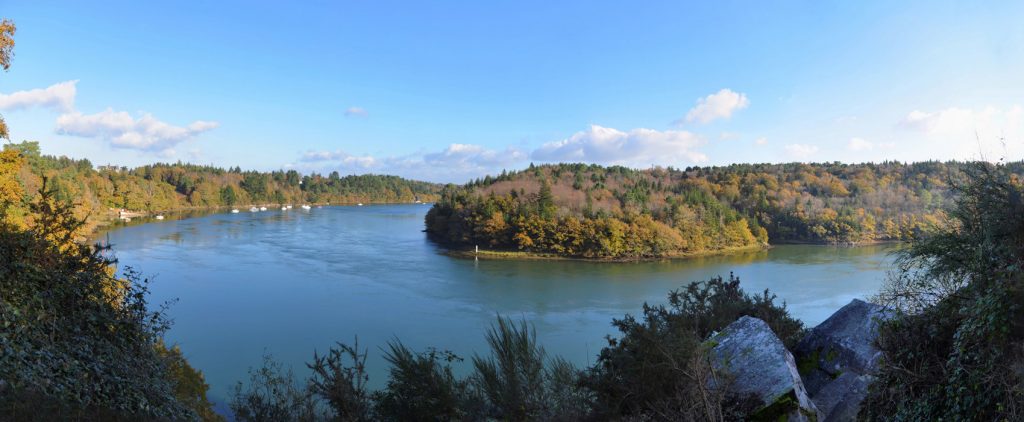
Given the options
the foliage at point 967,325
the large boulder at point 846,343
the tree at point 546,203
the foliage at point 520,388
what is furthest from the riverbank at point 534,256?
the foliage at point 967,325

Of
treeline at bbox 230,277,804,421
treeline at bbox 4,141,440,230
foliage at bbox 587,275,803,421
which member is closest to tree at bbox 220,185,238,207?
treeline at bbox 4,141,440,230

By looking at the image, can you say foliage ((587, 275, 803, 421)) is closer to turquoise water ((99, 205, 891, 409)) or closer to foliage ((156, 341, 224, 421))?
foliage ((156, 341, 224, 421))

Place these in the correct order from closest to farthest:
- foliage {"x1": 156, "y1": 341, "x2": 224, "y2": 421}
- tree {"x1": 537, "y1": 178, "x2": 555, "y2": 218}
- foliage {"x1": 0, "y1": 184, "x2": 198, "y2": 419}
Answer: foliage {"x1": 0, "y1": 184, "x2": 198, "y2": 419}
foliage {"x1": 156, "y1": 341, "x2": 224, "y2": 421}
tree {"x1": 537, "y1": 178, "x2": 555, "y2": 218}

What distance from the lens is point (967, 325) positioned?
4016mm

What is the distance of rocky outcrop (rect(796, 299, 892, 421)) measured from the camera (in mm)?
4805

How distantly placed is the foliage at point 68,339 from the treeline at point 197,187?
23.8 meters

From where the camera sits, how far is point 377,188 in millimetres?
148875

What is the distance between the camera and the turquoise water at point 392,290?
1689cm

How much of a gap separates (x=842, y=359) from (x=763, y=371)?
1408 mm

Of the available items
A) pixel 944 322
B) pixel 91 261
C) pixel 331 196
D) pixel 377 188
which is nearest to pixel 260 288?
pixel 91 261

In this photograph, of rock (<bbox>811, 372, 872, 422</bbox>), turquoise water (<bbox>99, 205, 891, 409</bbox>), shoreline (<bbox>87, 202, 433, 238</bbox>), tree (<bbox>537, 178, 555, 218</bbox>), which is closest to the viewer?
rock (<bbox>811, 372, 872, 422</bbox>)

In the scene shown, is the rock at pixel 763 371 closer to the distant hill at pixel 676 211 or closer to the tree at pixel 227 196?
the distant hill at pixel 676 211

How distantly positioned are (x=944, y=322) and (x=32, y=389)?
792cm

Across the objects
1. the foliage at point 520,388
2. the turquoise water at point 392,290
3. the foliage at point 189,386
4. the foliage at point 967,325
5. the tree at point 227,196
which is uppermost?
the tree at point 227,196
